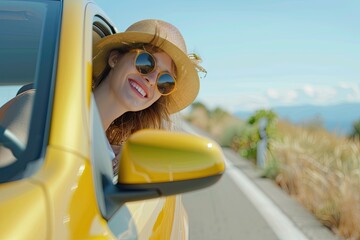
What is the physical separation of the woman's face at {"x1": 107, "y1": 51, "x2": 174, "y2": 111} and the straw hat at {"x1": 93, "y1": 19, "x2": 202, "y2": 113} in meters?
0.07

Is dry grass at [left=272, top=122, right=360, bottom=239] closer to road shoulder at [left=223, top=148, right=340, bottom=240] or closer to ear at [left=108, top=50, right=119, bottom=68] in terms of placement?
road shoulder at [left=223, top=148, right=340, bottom=240]

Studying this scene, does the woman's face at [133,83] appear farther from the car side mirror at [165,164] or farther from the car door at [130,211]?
the car side mirror at [165,164]

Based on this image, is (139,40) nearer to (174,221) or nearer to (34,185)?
(174,221)

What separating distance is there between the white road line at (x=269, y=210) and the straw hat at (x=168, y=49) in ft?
2.83

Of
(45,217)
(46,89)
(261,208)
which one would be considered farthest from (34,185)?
(261,208)

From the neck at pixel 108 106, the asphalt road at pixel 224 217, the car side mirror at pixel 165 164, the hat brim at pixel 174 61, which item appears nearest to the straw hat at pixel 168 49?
the hat brim at pixel 174 61

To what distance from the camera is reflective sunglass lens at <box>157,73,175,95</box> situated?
2.87 metres

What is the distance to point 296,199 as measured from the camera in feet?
26.7

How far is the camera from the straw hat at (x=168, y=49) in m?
2.87

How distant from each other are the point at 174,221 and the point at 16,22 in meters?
1.14

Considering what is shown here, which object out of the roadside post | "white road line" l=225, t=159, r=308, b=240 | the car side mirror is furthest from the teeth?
the roadside post

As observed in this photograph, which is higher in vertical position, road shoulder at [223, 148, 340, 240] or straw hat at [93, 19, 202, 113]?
straw hat at [93, 19, 202, 113]

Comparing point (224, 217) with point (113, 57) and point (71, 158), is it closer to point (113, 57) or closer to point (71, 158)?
point (113, 57)

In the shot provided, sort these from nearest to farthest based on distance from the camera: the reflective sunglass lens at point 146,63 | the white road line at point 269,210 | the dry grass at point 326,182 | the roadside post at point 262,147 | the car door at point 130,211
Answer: the car door at point 130,211
the reflective sunglass lens at point 146,63
the white road line at point 269,210
the dry grass at point 326,182
the roadside post at point 262,147
